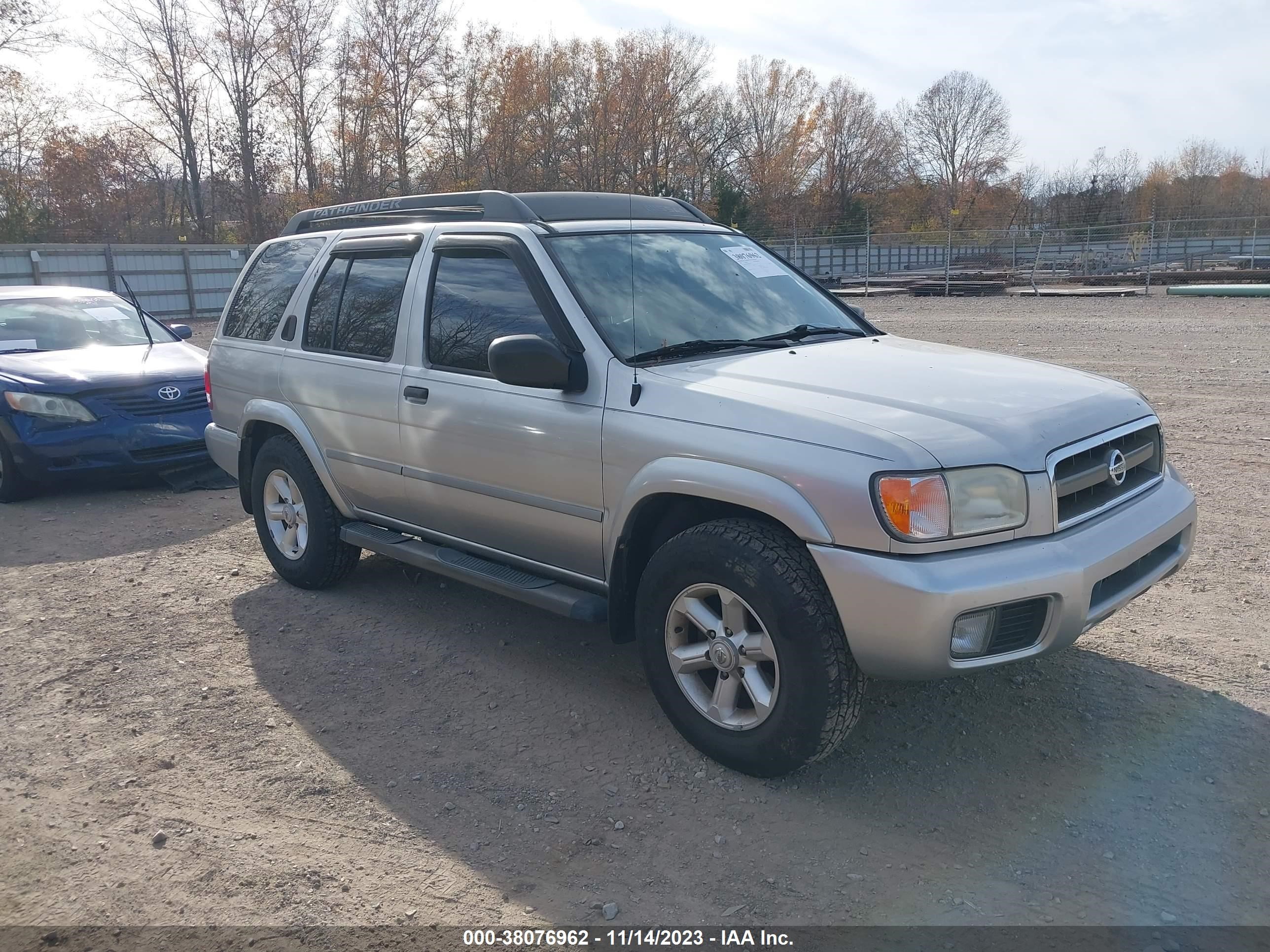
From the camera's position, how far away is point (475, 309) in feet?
14.6

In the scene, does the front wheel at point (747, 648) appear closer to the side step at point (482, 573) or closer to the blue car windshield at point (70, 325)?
the side step at point (482, 573)

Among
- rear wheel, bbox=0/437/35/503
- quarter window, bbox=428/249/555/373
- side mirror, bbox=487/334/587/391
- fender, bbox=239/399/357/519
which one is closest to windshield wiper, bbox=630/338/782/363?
side mirror, bbox=487/334/587/391

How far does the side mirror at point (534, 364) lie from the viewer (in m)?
3.74

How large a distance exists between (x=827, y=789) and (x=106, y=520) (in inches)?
242

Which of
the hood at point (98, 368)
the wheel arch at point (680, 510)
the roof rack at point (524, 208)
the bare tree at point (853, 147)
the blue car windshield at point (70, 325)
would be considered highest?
the bare tree at point (853, 147)

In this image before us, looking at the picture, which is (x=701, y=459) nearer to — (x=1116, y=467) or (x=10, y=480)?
(x=1116, y=467)

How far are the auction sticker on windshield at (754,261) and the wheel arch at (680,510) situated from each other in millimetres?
1486

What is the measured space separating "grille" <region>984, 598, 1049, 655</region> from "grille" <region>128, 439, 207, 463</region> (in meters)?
6.52

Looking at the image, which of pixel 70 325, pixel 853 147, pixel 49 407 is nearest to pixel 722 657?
pixel 49 407

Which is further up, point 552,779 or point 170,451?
point 170,451

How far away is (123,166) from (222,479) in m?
37.3

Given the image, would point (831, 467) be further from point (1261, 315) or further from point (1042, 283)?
point (1042, 283)

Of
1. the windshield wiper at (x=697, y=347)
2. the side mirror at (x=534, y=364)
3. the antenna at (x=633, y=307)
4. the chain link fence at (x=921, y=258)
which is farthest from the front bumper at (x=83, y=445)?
the chain link fence at (x=921, y=258)

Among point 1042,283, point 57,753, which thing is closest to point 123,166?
point 1042,283
